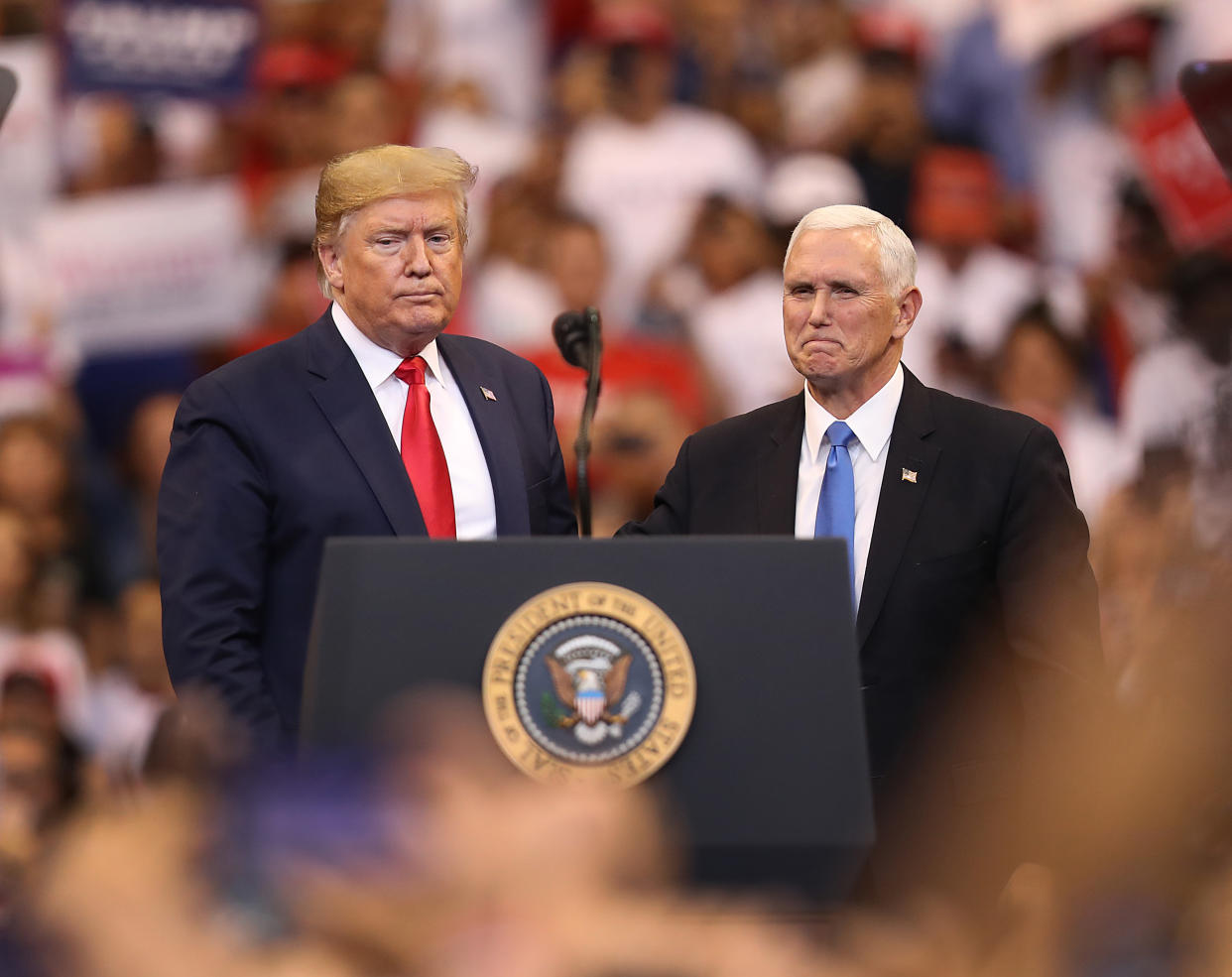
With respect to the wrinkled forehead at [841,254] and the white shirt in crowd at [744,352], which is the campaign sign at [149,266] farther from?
the wrinkled forehead at [841,254]

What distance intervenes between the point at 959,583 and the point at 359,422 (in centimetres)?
85

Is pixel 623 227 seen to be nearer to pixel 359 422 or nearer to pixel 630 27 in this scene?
pixel 630 27

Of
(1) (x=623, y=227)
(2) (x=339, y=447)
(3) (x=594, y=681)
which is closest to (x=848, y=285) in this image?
(2) (x=339, y=447)

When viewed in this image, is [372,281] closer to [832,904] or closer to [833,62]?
[832,904]

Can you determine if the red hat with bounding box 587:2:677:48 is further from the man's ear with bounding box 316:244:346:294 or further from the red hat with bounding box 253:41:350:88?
the man's ear with bounding box 316:244:346:294

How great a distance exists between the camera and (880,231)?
246 centimetres

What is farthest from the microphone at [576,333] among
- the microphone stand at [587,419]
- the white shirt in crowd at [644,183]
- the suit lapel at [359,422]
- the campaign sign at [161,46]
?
the campaign sign at [161,46]

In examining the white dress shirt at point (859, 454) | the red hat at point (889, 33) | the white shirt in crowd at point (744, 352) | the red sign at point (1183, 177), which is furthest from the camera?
the red hat at point (889, 33)

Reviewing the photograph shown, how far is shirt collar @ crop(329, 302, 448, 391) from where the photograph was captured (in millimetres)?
2395

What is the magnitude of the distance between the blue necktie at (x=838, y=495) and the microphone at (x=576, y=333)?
1.23 feet

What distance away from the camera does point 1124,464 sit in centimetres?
510

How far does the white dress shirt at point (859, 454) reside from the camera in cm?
237

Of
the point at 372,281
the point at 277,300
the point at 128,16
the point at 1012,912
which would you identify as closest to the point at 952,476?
the point at 372,281

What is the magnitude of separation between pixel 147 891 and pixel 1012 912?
0.34 m
